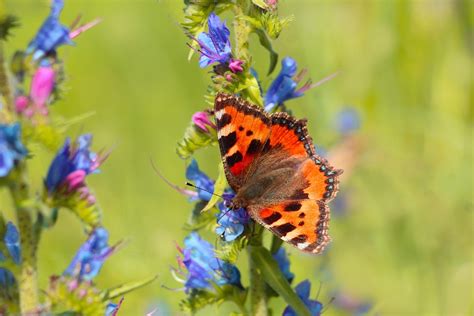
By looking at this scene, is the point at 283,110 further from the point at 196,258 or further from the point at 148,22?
the point at 148,22

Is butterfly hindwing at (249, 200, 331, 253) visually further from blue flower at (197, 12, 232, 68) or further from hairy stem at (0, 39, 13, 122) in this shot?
hairy stem at (0, 39, 13, 122)

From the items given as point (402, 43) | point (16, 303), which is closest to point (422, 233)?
point (402, 43)

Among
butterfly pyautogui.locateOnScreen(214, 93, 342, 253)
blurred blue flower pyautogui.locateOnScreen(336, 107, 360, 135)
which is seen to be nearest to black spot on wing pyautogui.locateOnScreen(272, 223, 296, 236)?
butterfly pyautogui.locateOnScreen(214, 93, 342, 253)

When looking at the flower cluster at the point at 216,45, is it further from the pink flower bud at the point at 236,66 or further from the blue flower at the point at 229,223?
the blue flower at the point at 229,223

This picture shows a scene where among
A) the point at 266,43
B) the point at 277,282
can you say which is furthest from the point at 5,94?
the point at 277,282

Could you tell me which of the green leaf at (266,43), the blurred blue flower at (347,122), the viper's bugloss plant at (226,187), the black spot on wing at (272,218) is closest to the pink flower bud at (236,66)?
the viper's bugloss plant at (226,187)
